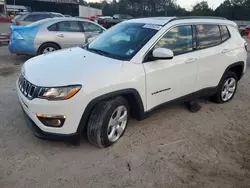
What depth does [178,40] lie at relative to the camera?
352 centimetres

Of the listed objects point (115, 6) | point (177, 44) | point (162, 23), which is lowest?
point (177, 44)

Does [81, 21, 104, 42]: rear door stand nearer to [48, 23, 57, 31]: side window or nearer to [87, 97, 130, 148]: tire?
[48, 23, 57, 31]: side window

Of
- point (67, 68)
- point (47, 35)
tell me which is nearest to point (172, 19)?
point (67, 68)

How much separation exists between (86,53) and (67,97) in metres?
1.10

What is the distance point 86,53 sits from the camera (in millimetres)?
3381

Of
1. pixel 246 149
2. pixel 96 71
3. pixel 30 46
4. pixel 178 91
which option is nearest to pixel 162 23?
pixel 178 91

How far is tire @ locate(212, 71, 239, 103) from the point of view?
Answer: 4.42 metres

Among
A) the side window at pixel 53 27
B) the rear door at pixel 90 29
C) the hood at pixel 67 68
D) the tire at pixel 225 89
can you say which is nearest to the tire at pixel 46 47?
the side window at pixel 53 27

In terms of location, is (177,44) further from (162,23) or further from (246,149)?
(246,149)

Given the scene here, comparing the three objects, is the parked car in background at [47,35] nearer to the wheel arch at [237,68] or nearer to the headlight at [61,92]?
the wheel arch at [237,68]

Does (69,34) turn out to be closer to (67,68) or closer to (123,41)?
(123,41)

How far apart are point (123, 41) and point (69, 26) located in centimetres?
487

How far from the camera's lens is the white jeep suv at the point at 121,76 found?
8.44 feet

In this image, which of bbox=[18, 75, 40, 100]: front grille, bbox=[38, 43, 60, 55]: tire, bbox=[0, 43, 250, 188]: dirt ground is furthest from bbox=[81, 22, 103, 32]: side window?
bbox=[18, 75, 40, 100]: front grille
